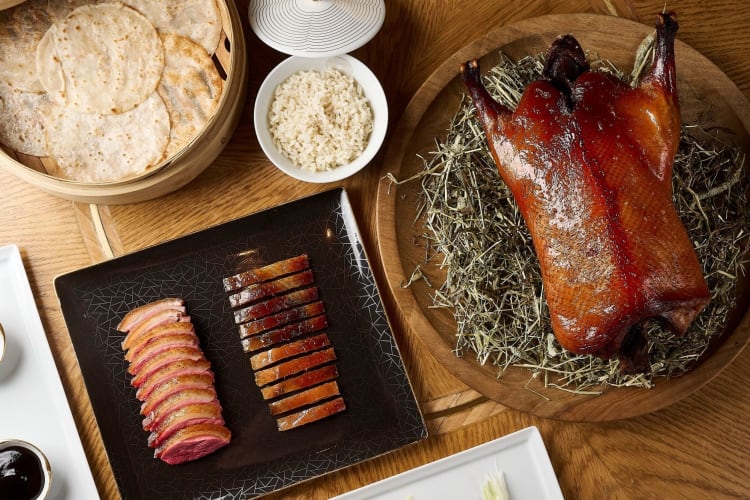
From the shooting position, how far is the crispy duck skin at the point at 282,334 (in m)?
1.89

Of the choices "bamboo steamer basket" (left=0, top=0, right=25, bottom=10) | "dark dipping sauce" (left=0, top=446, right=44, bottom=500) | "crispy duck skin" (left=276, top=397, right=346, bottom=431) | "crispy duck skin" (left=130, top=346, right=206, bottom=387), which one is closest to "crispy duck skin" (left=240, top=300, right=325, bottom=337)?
"crispy duck skin" (left=130, top=346, right=206, bottom=387)

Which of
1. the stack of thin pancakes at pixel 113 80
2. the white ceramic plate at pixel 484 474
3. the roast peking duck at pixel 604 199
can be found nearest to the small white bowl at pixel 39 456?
the stack of thin pancakes at pixel 113 80

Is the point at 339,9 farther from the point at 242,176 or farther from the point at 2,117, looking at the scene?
the point at 2,117

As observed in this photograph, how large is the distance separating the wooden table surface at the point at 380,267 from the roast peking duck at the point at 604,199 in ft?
1.27

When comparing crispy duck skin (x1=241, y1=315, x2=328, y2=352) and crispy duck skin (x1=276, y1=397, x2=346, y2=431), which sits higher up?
crispy duck skin (x1=241, y1=315, x2=328, y2=352)

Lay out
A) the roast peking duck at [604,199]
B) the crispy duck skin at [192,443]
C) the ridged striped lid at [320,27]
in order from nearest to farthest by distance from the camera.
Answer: the roast peking duck at [604,199] < the ridged striped lid at [320,27] < the crispy duck skin at [192,443]

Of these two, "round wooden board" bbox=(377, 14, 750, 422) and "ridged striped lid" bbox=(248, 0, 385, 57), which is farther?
"round wooden board" bbox=(377, 14, 750, 422)

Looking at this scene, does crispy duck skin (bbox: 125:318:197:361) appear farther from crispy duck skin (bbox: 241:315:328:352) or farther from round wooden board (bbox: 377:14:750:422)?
round wooden board (bbox: 377:14:750:422)

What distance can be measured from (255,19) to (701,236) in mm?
1294

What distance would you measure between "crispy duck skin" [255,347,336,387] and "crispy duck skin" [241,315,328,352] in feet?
0.21

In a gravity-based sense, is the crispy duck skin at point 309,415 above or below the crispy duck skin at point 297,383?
below

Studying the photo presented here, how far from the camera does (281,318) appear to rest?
74.7 inches

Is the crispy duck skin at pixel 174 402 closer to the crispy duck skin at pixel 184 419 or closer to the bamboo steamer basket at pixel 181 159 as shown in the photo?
the crispy duck skin at pixel 184 419

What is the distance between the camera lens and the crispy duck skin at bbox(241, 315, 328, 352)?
1888 mm
